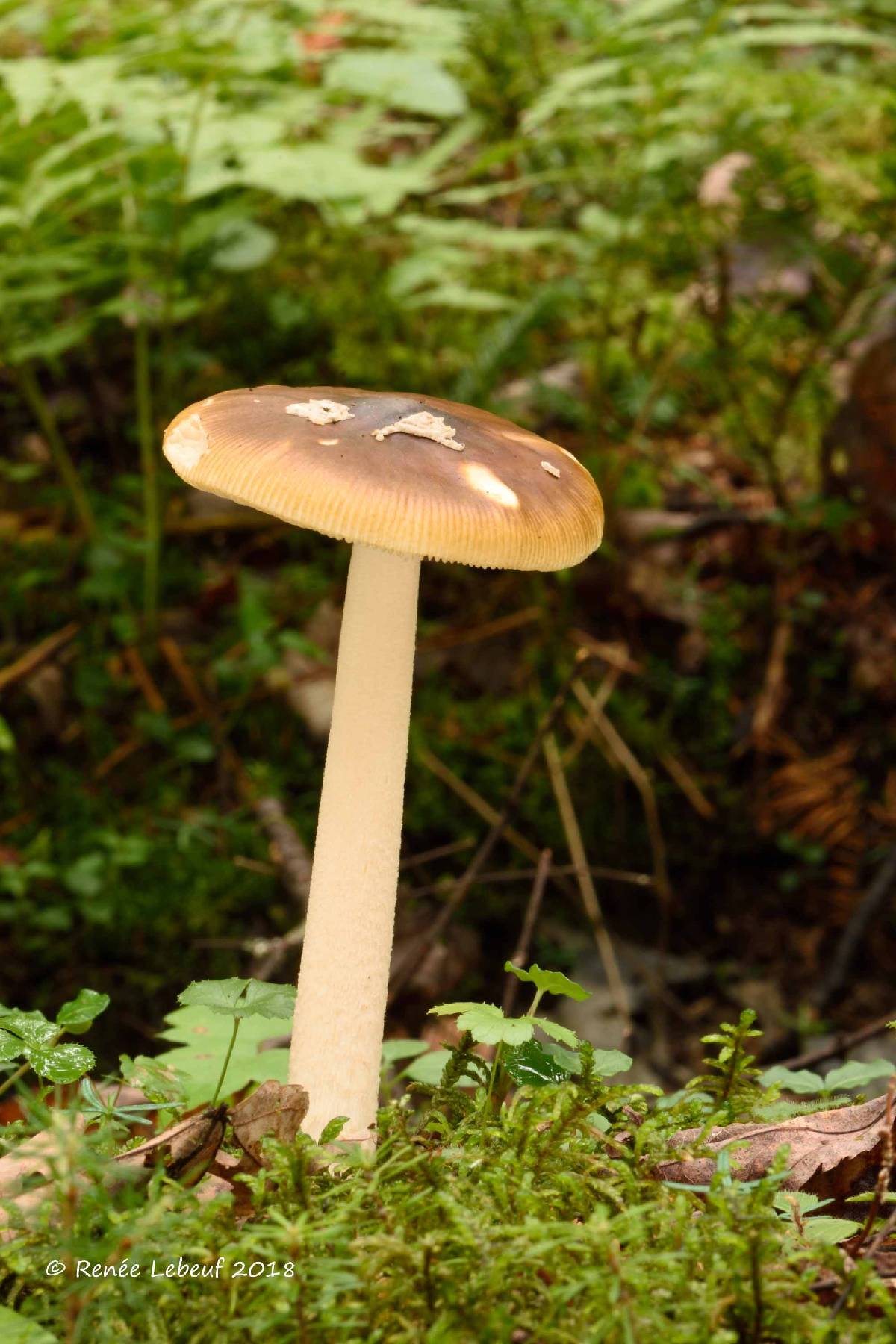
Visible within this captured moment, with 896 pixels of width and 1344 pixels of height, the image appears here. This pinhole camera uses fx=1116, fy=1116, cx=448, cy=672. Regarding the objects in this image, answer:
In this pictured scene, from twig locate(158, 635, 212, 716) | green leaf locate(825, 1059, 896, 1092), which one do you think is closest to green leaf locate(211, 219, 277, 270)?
twig locate(158, 635, 212, 716)

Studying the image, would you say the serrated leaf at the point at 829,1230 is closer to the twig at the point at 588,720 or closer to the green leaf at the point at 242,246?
the twig at the point at 588,720

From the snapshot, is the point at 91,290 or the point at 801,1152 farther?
the point at 91,290

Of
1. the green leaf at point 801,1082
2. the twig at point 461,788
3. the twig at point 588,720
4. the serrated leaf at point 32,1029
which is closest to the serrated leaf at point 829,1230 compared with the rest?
the green leaf at point 801,1082

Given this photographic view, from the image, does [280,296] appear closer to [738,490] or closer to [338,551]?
[338,551]

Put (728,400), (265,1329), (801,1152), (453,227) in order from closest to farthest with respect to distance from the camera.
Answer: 1. (265,1329)
2. (801,1152)
3. (453,227)
4. (728,400)

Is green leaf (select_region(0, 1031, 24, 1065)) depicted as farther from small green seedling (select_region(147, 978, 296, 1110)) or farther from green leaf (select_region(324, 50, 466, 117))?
green leaf (select_region(324, 50, 466, 117))

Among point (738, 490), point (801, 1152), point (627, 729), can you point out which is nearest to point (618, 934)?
point (627, 729)

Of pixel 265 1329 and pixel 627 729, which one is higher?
pixel 265 1329
